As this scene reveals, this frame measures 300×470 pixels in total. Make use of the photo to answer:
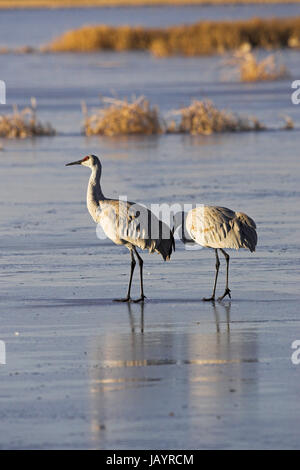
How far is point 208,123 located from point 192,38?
35663 millimetres

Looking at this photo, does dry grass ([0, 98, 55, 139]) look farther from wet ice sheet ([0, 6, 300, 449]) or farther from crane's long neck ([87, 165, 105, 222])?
crane's long neck ([87, 165, 105, 222])

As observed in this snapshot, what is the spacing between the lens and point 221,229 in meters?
11.4

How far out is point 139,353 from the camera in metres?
9.26

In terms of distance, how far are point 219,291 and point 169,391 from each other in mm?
3579

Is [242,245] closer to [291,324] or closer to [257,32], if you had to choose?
[291,324]

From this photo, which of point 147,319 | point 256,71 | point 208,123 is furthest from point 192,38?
point 147,319

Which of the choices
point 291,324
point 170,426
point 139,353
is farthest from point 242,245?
point 170,426

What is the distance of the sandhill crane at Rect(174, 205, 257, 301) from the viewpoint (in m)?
11.4

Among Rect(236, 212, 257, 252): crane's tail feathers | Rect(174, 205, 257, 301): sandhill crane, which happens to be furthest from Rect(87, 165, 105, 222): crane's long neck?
Rect(236, 212, 257, 252): crane's tail feathers

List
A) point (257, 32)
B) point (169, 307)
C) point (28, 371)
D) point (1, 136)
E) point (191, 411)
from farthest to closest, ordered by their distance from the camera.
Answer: point (257, 32), point (1, 136), point (169, 307), point (28, 371), point (191, 411)

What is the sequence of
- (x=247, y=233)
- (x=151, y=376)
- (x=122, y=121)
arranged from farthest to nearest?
(x=122, y=121), (x=247, y=233), (x=151, y=376)

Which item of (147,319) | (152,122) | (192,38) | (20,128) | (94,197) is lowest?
(147,319)

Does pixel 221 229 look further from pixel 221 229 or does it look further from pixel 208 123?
pixel 208 123
